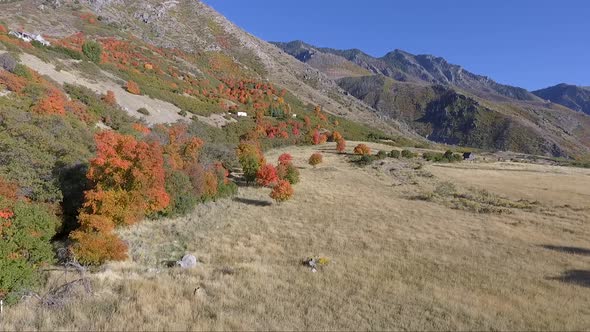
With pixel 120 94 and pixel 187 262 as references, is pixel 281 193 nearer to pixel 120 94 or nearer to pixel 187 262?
pixel 187 262

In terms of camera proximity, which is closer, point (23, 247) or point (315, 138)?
point (23, 247)

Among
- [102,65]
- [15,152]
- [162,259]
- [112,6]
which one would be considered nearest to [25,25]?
[102,65]

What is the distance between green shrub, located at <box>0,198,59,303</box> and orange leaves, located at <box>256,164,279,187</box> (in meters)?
26.7

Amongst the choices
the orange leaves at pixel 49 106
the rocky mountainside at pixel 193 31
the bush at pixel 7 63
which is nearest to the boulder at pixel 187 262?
the orange leaves at pixel 49 106

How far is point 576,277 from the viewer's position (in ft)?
74.7

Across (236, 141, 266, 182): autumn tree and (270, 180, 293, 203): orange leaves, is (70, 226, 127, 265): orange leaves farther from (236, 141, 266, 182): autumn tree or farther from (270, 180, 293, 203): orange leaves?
(236, 141, 266, 182): autumn tree

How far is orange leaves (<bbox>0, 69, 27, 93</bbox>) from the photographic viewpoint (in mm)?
42438

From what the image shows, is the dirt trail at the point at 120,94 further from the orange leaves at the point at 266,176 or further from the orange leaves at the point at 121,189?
the orange leaves at the point at 121,189

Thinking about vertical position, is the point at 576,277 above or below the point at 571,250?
below

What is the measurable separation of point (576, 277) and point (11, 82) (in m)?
53.3

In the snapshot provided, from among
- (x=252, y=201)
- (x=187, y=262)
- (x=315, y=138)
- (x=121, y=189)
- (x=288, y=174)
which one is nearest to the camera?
(x=187, y=262)

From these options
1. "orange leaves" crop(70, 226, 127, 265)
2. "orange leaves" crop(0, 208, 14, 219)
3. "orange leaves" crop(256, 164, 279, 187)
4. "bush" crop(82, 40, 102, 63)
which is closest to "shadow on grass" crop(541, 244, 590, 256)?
"orange leaves" crop(70, 226, 127, 265)

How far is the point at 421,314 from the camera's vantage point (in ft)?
55.0

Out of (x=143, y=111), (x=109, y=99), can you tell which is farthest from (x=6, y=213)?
(x=143, y=111)
